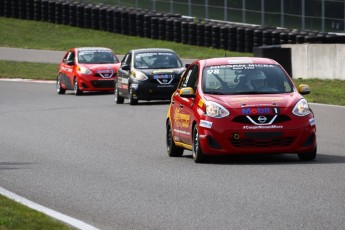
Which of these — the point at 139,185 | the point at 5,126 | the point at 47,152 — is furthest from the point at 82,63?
the point at 139,185

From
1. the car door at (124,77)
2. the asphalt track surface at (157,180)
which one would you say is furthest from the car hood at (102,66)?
the asphalt track surface at (157,180)

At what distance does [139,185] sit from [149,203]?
5.10 feet

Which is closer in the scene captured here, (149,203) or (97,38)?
(149,203)

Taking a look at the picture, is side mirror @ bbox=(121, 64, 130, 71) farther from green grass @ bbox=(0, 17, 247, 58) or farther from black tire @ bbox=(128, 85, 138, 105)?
green grass @ bbox=(0, 17, 247, 58)

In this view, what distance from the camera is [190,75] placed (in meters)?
16.3

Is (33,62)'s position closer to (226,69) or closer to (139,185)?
(226,69)

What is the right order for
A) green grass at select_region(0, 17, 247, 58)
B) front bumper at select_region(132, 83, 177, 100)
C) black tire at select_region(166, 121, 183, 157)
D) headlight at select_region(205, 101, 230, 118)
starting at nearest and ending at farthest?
headlight at select_region(205, 101, 230, 118) < black tire at select_region(166, 121, 183, 157) < front bumper at select_region(132, 83, 177, 100) < green grass at select_region(0, 17, 247, 58)

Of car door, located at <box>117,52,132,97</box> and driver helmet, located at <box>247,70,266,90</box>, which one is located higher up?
driver helmet, located at <box>247,70,266,90</box>

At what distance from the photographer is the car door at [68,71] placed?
35188 millimetres

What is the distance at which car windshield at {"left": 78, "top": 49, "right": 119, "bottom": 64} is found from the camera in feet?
116

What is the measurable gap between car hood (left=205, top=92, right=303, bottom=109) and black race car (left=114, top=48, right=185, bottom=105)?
13699mm

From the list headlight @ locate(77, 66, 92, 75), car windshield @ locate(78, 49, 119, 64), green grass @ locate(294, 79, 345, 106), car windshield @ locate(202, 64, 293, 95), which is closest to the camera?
car windshield @ locate(202, 64, 293, 95)

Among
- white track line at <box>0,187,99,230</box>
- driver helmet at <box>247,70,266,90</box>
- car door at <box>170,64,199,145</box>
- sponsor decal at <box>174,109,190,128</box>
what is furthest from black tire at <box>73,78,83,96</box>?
white track line at <box>0,187,99,230</box>

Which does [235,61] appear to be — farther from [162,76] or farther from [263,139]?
[162,76]
